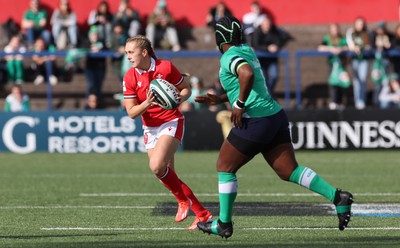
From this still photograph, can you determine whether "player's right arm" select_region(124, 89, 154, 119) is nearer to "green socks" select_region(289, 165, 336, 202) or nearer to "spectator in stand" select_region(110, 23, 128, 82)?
"green socks" select_region(289, 165, 336, 202)

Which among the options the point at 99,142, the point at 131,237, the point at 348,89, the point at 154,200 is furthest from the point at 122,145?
the point at 131,237

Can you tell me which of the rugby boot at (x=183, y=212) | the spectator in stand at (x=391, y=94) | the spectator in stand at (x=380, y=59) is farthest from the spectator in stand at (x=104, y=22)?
the rugby boot at (x=183, y=212)

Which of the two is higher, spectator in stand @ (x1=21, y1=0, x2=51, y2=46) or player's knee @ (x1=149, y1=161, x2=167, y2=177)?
spectator in stand @ (x1=21, y1=0, x2=51, y2=46)

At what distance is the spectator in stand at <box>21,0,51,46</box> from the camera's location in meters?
24.6

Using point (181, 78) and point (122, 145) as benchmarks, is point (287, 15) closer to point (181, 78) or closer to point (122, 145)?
point (122, 145)

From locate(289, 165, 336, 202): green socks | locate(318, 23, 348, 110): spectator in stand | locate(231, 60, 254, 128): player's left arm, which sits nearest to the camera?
locate(231, 60, 254, 128): player's left arm

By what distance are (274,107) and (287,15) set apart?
17844 millimetres

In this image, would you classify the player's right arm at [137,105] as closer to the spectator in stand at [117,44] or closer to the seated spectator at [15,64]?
the spectator in stand at [117,44]

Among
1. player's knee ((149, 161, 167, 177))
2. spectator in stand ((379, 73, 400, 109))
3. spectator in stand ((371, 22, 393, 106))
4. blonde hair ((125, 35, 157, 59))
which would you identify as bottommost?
spectator in stand ((379, 73, 400, 109))

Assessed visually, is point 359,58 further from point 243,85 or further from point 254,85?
point 243,85

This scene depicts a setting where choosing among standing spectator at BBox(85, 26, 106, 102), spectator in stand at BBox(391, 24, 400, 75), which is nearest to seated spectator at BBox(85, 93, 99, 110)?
standing spectator at BBox(85, 26, 106, 102)

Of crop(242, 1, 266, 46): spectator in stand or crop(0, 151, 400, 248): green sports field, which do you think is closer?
crop(0, 151, 400, 248): green sports field

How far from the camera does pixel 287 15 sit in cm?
2659

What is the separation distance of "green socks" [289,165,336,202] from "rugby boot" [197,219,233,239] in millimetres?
686
